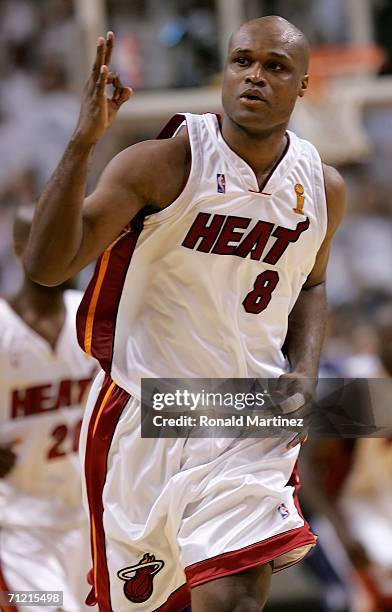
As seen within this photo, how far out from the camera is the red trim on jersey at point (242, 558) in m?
3.45

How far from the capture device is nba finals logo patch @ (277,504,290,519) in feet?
11.8

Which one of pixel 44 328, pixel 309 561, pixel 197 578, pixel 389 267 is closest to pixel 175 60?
pixel 389 267

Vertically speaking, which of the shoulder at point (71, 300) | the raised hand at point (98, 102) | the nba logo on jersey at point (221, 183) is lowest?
the shoulder at point (71, 300)

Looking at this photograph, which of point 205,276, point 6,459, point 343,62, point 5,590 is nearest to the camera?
point 205,276

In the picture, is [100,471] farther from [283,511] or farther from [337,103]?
[337,103]

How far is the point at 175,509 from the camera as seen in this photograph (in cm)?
360

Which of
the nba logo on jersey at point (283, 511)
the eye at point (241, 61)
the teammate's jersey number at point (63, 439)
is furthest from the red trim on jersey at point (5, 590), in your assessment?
the eye at point (241, 61)

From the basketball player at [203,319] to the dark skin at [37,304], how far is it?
1.41m

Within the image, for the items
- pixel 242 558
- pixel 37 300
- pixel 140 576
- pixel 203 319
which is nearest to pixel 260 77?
pixel 203 319

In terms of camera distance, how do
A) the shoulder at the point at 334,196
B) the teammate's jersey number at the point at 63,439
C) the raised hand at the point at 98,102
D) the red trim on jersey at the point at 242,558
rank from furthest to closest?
the teammate's jersey number at the point at 63,439, the shoulder at the point at 334,196, the red trim on jersey at the point at 242,558, the raised hand at the point at 98,102

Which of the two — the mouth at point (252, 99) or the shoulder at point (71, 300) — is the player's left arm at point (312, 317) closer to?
the mouth at point (252, 99)

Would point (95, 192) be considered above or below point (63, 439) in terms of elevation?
above

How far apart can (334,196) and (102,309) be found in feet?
2.87

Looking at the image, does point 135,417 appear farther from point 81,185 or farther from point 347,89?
point 347,89
